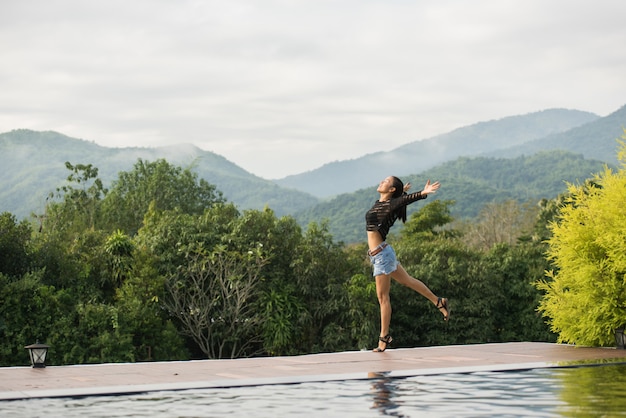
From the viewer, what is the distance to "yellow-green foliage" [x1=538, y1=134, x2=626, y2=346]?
11.1 metres

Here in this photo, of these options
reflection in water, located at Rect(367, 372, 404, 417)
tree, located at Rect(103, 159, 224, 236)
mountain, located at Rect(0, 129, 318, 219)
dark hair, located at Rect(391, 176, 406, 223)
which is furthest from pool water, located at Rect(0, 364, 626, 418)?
mountain, located at Rect(0, 129, 318, 219)

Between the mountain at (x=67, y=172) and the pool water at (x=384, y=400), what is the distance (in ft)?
395

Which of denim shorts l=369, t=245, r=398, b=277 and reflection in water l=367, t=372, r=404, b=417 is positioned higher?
denim shorts l=369, t=245, r=398, b=277

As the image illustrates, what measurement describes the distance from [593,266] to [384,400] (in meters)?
5.60

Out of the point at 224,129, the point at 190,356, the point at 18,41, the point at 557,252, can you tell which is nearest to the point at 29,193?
the point at 224,129

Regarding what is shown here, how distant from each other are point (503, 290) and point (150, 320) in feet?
45.5

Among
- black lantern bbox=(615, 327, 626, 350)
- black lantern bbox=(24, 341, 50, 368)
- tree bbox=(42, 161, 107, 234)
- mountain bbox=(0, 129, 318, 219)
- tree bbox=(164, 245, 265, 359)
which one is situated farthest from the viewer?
mountain bbox=(0, 129, 318, 219)

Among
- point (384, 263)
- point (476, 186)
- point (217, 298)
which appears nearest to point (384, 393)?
point (384, 263)

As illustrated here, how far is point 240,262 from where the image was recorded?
99.1 feet

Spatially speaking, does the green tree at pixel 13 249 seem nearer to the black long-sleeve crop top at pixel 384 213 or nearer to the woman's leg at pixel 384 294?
the woman's leg at pixel 384 294

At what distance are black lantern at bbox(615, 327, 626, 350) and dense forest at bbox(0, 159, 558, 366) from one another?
16.8m

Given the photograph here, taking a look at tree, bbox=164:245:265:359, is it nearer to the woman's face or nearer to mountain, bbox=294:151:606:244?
the woman's face

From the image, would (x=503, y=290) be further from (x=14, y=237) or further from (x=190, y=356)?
(x=14, y=237)

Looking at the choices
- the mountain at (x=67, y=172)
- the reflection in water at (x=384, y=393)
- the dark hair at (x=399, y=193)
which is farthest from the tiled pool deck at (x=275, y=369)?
the mountain at (x=67, y=172)
